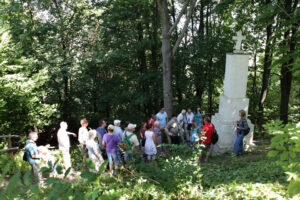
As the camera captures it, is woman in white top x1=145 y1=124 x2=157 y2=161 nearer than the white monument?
Yes

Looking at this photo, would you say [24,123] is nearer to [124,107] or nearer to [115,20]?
[115,20]

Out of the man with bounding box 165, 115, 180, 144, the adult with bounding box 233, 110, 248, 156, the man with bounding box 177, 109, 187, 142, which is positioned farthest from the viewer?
the man with bounding box 177, 109, 187, 142

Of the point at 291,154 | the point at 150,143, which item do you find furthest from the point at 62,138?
the point at 291,154

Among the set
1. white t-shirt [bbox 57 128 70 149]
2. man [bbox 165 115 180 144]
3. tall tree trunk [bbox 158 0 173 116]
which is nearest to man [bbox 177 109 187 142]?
man [bbox 165 115 180 144]

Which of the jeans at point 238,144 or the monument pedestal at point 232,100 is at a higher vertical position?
the monument pedestal at point 232,100

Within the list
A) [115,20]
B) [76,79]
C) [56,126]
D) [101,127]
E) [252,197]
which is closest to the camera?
[252,197]

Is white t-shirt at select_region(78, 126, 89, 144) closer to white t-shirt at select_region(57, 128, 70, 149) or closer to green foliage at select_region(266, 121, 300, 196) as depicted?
white t-shirt at select_region(57, 128, 70, 149)

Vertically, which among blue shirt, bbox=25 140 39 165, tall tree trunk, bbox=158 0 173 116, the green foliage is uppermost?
tall tree trunk, bbox=158 0 173 116

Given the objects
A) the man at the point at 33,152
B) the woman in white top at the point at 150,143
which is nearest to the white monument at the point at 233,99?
the woman in white top at the point at 150,143

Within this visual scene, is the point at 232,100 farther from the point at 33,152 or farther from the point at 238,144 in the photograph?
the point at 33,152

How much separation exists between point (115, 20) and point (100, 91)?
4.60 metres

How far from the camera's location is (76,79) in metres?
14.2

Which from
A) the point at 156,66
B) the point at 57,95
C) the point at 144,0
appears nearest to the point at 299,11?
the point at 144,0

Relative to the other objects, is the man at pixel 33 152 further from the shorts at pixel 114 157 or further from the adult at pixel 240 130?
the adult at pixel 240 130
